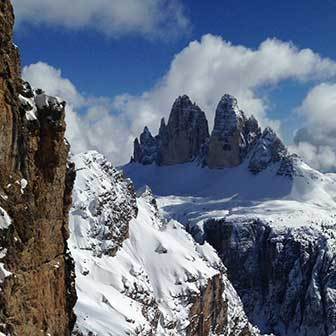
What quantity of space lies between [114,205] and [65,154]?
8203 cm

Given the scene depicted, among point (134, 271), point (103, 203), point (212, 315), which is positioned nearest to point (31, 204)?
point (134, 271)

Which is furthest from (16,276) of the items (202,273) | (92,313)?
(202,273)

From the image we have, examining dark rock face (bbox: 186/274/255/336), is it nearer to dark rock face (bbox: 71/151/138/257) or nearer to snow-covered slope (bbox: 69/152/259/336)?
snow-covered slope (bbox: 69/152/259/336)

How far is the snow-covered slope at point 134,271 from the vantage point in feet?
291

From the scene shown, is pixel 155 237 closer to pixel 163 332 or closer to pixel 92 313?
pixel 163 332

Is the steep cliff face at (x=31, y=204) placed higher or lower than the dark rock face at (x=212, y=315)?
lower

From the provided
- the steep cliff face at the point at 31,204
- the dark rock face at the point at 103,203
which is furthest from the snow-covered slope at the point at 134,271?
the steep cliff face at the point at 31,204

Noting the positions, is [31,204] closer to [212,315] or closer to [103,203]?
[103,203]

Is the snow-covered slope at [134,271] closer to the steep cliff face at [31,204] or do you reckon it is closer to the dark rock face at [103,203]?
the dark rock face at [103,203]

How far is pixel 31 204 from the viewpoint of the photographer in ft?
92.2

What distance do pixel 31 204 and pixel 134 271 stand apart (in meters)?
77.9

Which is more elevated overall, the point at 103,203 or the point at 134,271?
the point at 103,203

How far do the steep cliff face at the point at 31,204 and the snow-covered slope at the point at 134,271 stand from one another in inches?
1849

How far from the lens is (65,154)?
101 feet
